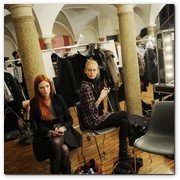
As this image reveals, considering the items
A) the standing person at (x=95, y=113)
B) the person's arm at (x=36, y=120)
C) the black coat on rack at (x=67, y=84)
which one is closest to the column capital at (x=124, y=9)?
the standing person at (x=95, y=113)

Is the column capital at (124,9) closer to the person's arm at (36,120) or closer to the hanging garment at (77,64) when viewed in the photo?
the hanging garment at (77,64)

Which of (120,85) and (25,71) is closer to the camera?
(25,71)

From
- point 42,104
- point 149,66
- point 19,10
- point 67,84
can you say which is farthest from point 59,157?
point 149,66

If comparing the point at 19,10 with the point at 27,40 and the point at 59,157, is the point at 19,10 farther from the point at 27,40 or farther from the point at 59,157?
the point at 59,157

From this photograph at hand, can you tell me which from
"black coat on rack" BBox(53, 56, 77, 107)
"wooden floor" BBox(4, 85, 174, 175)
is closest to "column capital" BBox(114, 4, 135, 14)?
"black coat on rack" BBox(53, 56, 77, 107)

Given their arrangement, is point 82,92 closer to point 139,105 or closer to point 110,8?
point 139,105

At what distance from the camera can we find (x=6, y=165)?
278 centimetres

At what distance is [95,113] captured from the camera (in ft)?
9.30

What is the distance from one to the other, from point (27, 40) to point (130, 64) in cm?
142

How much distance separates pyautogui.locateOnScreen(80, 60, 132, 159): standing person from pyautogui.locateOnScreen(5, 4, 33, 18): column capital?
84cm

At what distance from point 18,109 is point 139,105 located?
1642mm

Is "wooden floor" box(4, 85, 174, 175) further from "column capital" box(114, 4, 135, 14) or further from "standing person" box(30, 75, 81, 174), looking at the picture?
"column capital" box(114, 4, 135, 14)

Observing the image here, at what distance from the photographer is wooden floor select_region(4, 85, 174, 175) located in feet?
9.05

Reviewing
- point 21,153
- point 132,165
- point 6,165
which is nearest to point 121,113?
point 132,165
